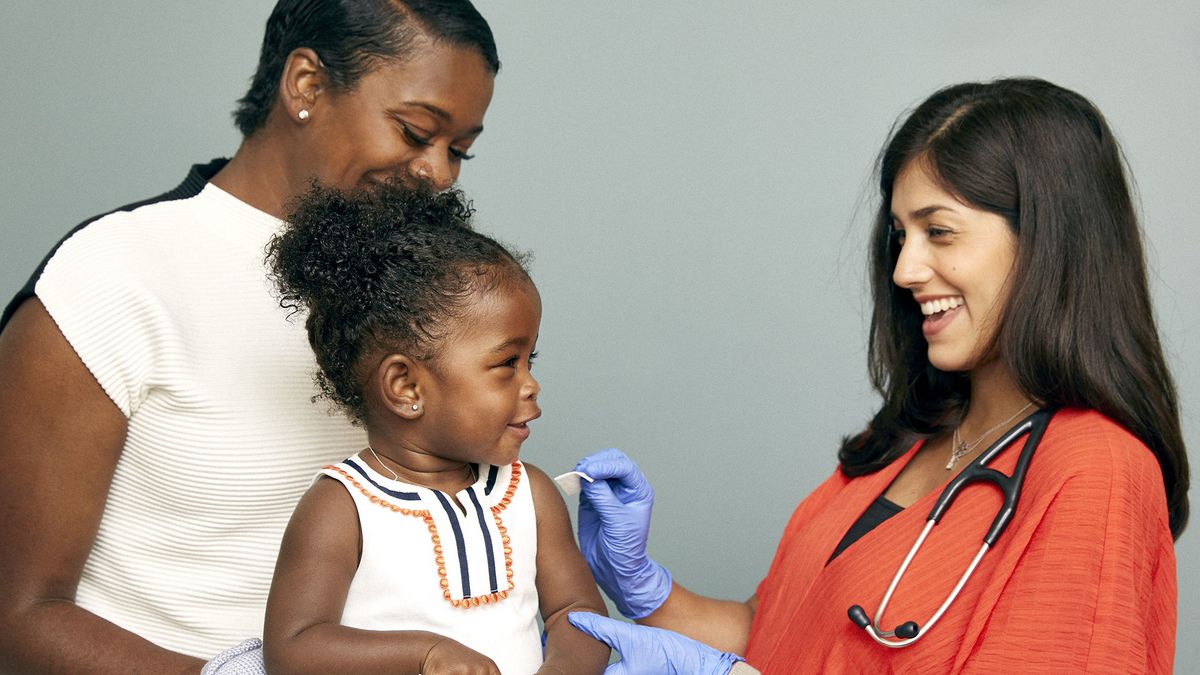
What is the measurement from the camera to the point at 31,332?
1.53 metres

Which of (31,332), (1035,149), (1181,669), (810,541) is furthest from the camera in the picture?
(1181,669)

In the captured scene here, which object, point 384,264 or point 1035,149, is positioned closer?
point 384,264

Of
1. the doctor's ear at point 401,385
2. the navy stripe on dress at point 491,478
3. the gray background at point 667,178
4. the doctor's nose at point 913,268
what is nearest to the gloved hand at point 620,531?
the navy stripe on dress at point 491,478

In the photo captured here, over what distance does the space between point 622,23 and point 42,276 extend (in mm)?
1680

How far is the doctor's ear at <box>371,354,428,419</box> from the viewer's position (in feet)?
4.99

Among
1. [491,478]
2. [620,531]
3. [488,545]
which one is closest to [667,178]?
[620,531]

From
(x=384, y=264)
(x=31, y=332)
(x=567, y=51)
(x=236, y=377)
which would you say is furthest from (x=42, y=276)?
(x=567, y=51)

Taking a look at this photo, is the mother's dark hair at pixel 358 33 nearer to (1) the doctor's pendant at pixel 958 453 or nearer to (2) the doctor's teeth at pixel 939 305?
(2) the doctor's teeth at pixel 939 305

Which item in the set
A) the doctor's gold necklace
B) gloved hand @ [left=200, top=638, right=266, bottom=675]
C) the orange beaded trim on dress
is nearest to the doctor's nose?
the doctor's gold necklace

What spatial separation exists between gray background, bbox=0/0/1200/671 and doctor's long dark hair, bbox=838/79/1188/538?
1091 mm

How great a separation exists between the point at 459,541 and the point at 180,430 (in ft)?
1.31

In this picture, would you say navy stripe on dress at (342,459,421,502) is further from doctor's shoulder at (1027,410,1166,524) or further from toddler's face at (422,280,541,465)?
doctor's shoulder at (1027,410,1166,524)

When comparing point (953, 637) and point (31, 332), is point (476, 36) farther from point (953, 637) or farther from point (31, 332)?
point (953, 637)

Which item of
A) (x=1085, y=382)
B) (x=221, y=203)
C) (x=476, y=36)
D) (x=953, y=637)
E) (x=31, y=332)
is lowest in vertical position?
(x=953, y=637)
